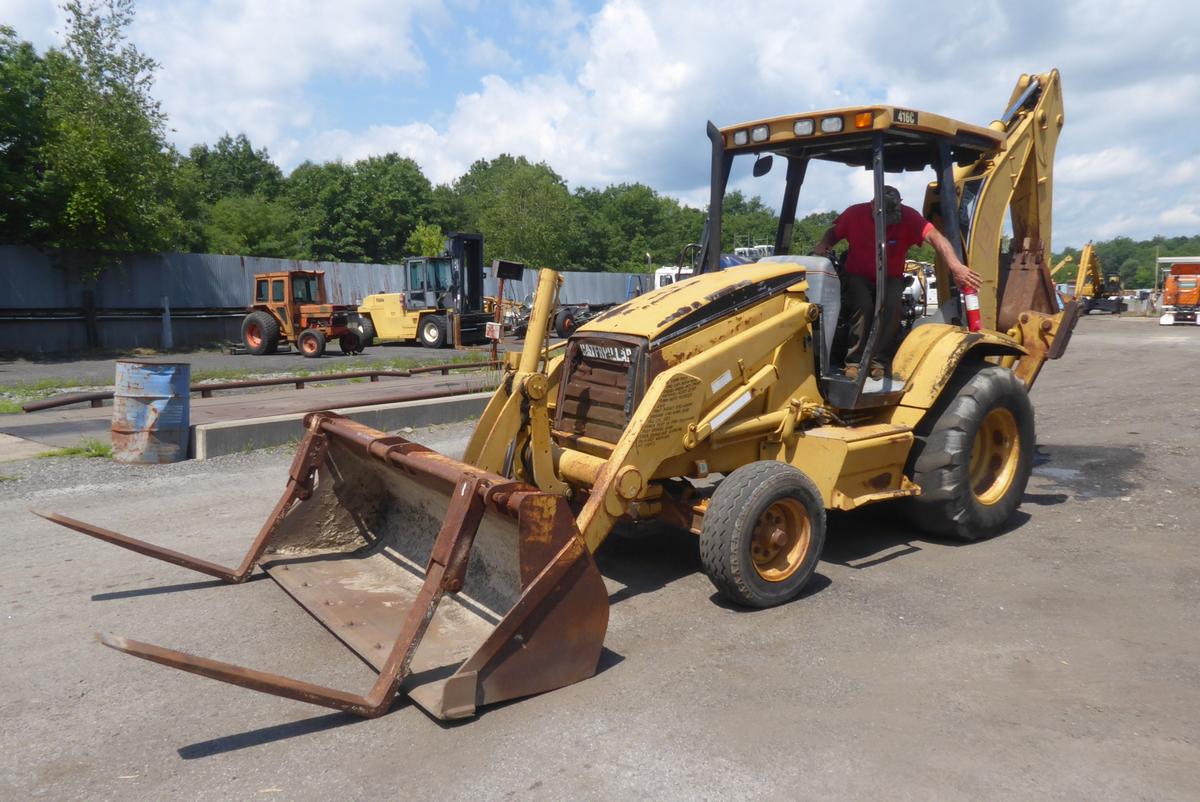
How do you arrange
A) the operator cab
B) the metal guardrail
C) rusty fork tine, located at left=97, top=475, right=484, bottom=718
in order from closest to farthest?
1. rusty fork tine, located at left=97, top=475, right=484, bottom=718
2. the operator cab
3. the metal guardrail

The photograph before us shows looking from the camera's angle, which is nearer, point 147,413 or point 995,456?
point 995,456

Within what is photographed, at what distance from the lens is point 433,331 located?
1044 inches

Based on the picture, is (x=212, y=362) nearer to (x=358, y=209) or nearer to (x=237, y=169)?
(x=358, y=209)

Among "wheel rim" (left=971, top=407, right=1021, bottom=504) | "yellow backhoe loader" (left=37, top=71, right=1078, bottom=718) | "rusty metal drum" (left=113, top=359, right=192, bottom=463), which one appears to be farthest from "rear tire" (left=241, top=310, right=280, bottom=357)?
"wheel rim" (left=971, top=407, right=1021, bottom=504)

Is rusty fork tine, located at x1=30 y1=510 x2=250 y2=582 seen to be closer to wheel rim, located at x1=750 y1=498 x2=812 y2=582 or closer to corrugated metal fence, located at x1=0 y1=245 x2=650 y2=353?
wheel rim, located at x1=750 y1=498 x2=812 y2=582

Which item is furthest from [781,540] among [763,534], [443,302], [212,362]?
[443,302]

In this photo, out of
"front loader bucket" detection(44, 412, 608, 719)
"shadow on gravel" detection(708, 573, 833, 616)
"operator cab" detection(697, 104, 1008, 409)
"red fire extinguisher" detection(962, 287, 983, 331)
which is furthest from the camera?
"red fire extinguisher" detection(962, 287, 983, 331)

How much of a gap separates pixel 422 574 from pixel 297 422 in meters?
5.68

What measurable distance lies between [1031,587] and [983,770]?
2369 millimetres

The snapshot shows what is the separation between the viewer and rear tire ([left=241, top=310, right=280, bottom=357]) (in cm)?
2378

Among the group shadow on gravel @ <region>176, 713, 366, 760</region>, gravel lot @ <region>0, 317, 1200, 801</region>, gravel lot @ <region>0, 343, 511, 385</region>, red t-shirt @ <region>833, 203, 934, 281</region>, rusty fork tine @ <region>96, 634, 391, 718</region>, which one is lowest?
shadow on gravel @ <region>176, 713, 366, 760</region>

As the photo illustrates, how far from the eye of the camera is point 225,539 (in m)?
6.66

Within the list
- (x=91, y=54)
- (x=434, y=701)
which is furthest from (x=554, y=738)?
(x=91, y=54)

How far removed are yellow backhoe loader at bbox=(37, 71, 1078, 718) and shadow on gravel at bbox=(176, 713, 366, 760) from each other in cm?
21
